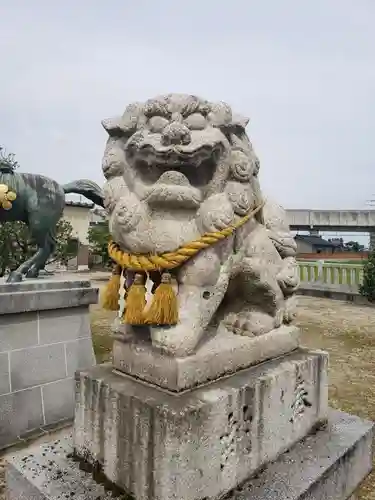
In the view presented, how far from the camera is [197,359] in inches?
68.3

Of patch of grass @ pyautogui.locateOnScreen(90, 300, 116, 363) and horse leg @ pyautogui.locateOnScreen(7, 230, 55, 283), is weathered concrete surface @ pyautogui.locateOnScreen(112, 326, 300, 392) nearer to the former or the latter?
horse leg @ pyautogui.locateOnScreen(7, 230, 55, 283)

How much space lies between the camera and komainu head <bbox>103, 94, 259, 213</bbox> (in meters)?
1.72

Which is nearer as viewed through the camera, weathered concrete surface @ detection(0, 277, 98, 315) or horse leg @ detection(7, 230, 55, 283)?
weathered concrete surface @ detection(0, 277, 98, 315)

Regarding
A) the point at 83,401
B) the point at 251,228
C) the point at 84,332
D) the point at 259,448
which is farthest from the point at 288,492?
the point at 84,332

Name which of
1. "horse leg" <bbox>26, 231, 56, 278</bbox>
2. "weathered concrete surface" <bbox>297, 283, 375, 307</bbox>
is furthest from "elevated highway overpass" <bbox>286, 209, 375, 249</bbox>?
"horse leg" <bbox>26, 231, 56, 278</bbox>

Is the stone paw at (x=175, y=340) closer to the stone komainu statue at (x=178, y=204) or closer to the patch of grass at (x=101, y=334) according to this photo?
the stone komainu statue at (x=178, y=204)

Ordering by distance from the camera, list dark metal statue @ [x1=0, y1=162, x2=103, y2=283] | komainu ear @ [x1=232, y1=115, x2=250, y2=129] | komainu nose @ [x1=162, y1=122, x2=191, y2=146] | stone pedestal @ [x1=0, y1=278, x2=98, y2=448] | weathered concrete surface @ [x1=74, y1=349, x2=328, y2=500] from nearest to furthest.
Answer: weathered concrete surface @ [x1=74, y1=349, x2=328, y2=500], komainu nose @ [x1=162, y1=122, x2=191, y2=146], komainu ear @ [x1=232, y1=115, x2=250, y2=129], stone pedestal @ [x1=0, y1=278, x2=98, y2=448], dark metal statue @ [x1=0, y1=162, x2=103, y2=283]

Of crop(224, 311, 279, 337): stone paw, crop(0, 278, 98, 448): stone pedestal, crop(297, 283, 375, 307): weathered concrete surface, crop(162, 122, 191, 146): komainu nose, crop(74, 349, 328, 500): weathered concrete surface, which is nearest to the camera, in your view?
crop(74, 349, 328, 500): weathered concrete surface

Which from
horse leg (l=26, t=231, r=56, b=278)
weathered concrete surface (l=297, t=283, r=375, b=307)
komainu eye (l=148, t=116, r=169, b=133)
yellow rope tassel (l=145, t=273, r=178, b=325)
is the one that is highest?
komainu eye (l=148, t=116, r=169, b=133)

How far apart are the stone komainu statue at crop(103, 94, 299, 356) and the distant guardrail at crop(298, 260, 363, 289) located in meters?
9.49

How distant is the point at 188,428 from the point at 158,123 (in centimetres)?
122

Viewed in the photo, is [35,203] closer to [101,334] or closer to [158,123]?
[158,123]

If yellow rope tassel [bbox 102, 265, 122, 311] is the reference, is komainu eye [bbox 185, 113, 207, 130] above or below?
above

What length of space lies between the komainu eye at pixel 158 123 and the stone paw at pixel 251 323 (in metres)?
1.02
